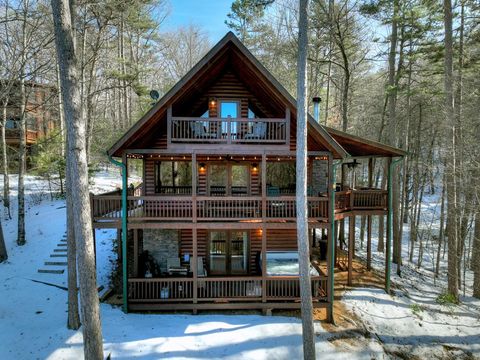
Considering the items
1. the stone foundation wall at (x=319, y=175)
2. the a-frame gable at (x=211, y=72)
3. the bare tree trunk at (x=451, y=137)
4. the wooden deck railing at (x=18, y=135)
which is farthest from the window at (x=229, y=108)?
the wooden deck railing at (x=18, y=135)

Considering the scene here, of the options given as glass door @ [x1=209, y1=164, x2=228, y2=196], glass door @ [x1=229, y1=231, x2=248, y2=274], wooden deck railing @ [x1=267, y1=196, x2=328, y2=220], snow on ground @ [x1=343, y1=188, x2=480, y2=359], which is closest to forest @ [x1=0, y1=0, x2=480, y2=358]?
snow on ground @ [x1=343, y1=188, x2=480, y2=359]

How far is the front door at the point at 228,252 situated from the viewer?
39.6 ft

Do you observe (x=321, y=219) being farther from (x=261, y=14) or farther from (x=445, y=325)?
(x=261, y=14)

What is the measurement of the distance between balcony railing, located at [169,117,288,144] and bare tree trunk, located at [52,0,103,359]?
147 inches

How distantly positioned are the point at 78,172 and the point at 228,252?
7421 millimetres

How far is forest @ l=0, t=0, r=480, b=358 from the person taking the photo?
37.7 feet

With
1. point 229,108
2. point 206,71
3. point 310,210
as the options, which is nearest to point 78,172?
point 206,71

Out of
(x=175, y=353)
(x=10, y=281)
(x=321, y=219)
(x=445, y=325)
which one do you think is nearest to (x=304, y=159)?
(x=321, y=219)

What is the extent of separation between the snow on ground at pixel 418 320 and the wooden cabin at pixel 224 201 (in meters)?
2.00

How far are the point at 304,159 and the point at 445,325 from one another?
897 cm

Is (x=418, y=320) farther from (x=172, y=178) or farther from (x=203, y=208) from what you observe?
(x=172, y=178)

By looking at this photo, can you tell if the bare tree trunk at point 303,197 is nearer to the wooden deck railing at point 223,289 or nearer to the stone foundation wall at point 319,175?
the wooden deck railing at point 223,289

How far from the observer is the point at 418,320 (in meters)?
10.3

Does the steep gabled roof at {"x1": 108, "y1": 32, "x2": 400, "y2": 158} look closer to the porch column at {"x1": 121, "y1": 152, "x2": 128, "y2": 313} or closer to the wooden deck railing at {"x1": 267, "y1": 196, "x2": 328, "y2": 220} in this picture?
the porch column at {"x1": 121, "y1": 152, "x2": 128, "y2": 313}
